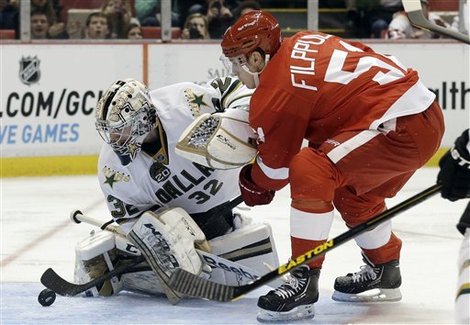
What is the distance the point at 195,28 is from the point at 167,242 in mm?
4086

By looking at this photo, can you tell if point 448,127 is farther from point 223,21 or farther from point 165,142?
point 165,142

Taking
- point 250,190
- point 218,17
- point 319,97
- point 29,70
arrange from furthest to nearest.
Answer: point 218,17 < point 29,70 < point 250,190 < point 319,97

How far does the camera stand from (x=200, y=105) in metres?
3.79

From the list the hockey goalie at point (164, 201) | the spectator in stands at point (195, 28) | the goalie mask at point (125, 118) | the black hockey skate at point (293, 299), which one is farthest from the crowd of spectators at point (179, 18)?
the black hockey skate at point (293, 299)

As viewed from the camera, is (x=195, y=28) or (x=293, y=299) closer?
(x=293, y=299)

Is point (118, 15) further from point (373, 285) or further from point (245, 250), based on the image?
point (373, 285)

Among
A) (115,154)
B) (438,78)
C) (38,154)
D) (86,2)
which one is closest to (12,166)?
(38,154)

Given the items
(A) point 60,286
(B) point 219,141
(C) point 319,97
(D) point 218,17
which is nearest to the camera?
(C) point 319,97

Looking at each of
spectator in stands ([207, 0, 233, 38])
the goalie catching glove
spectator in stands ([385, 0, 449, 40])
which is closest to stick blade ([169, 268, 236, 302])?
the goalie catching glove

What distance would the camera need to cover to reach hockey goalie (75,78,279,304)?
141 inches

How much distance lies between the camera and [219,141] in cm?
336

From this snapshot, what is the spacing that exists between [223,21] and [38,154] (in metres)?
1.51

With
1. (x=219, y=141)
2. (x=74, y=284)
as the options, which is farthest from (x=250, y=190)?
(x=74, y=284)

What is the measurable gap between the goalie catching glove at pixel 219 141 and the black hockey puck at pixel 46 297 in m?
0.63
